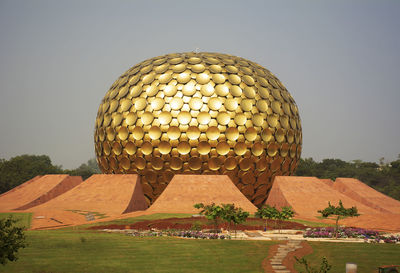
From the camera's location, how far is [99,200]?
94.0 ft

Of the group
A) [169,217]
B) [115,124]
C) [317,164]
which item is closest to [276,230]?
[169,217]

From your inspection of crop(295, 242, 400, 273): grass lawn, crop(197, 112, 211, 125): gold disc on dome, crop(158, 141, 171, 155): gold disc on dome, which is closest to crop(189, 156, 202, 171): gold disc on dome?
crop(158, 141, 171, 155): gold disc on dome

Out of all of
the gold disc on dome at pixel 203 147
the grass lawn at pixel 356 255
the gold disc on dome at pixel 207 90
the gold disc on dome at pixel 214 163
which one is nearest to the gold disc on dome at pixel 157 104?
the gold disc on dome at pixel 207 90

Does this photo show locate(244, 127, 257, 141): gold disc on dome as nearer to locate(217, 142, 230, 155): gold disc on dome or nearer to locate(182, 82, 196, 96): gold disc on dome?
locate(217, 142, 230, 155): gold disc on dome

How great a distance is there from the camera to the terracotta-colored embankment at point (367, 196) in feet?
106

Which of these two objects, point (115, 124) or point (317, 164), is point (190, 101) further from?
point (317, 164)

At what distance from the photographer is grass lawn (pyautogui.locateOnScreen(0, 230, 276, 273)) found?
46.5 feet

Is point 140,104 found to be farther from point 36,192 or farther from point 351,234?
point 351,234

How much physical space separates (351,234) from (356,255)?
5.13 metres

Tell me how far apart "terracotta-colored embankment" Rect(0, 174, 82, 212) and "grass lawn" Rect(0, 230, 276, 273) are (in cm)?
1492

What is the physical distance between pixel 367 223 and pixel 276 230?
5.90 m

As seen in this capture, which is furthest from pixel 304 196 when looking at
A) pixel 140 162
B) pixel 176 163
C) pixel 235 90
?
pixel 140 162

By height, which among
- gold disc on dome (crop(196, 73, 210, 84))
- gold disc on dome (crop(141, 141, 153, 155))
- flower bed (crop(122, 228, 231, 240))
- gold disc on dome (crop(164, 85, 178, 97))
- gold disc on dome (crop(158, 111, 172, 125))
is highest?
gold disc on dome (crop(196, 73, 210, 84))

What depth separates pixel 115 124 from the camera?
32219 millimetres
